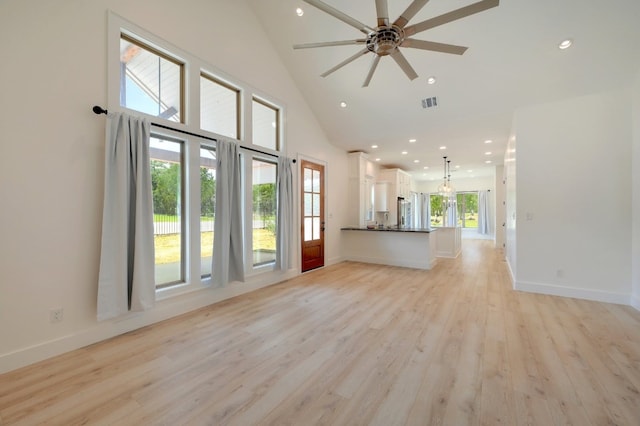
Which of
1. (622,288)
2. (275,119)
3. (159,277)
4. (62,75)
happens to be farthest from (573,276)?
(62,75)

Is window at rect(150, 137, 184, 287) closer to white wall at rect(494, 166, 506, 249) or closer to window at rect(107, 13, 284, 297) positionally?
window at rect(107, 13, 284, 297)

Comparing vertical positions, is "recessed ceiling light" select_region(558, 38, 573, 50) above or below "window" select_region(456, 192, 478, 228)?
above

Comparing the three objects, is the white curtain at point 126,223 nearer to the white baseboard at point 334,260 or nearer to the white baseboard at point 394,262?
the white baseboard at point 334,260

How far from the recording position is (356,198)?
23.3 feet

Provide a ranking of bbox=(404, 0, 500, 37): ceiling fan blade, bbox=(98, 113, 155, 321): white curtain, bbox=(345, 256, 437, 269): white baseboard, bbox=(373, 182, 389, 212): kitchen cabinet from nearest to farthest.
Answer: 1. bbox=(404, 0, 500, 37): ceiling fan blade
2. bbox=(98, 113, 155, 321): white curtain
3. bbox=(345, 256, 437, 269): white baseboard
4. bbox=(373, 182, 389, 212): kitchen cabinet

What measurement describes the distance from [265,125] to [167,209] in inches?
89.8

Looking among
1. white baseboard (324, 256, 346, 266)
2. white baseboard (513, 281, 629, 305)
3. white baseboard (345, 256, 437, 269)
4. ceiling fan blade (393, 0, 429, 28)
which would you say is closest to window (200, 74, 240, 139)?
ceiling fan blade (393, 0, 429, 28)

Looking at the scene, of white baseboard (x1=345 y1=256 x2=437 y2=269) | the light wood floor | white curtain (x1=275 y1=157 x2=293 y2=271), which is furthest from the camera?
white baseboard (x1=345 y1=256 x2=437 y2=269)

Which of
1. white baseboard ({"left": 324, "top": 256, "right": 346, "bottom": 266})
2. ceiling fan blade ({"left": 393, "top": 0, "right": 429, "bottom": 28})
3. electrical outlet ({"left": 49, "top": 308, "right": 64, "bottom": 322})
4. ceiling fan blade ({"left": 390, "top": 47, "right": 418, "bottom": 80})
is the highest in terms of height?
ceiling fan blade ({"left": 393, "top": 0, "right": 429, "bottom": 28})

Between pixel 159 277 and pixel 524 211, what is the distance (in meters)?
5.49

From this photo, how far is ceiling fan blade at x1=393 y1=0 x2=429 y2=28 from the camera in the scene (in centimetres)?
186

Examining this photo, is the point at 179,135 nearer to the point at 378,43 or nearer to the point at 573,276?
the point at 378,43

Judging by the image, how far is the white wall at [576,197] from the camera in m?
3.55

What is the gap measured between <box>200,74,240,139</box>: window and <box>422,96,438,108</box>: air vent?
10.6 ft
